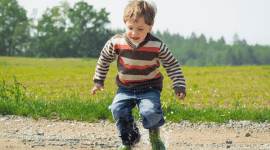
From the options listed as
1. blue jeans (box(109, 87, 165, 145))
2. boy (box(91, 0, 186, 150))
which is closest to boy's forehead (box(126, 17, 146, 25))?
boy (box(91, 0, 186, 150))

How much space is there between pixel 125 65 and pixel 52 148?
166 cm

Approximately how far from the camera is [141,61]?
309 centimetres

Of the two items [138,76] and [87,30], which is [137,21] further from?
[87,30]

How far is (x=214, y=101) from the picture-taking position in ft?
25.6

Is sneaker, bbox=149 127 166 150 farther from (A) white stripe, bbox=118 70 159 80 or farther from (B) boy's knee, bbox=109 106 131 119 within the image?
(A) white stripe, bbox=118 70 159 80

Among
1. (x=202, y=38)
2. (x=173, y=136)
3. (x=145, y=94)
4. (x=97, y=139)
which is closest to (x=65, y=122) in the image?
(x=97, y=139)

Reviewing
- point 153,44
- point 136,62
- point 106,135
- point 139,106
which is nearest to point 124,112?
point 139,106

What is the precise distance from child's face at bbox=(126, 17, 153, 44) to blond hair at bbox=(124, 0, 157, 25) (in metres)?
A: 0.04

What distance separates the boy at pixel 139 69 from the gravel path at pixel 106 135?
871 millimetres

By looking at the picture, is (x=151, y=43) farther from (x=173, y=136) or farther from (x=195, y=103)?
(x=195, y=103)

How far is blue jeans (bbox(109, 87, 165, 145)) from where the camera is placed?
3.10 meters

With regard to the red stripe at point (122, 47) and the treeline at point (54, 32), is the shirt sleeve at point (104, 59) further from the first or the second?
the treeline at point (54, 32)

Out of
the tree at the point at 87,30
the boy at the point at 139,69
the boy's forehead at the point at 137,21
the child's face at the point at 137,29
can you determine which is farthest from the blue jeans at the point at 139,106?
the tree at the point at 87,30

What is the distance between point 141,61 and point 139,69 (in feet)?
0.33
